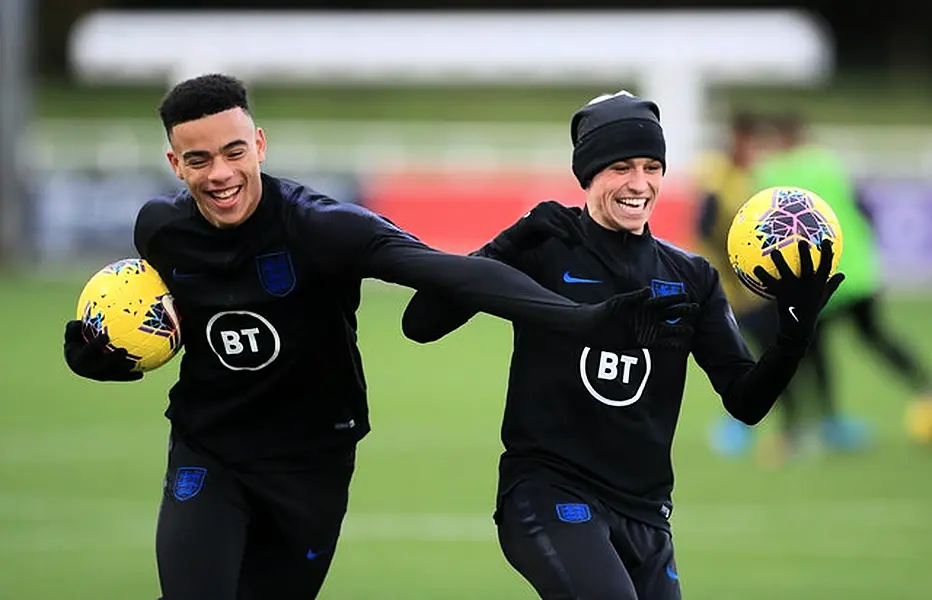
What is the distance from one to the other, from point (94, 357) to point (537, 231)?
59.7 inches

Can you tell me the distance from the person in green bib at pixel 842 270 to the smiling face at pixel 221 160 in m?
7.23

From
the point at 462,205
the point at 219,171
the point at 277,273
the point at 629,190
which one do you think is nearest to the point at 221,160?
the point at 219,171

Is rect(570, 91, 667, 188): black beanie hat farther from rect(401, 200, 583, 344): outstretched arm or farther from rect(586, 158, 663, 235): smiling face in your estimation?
rect(401, 200, 583, 344): outstretched arm

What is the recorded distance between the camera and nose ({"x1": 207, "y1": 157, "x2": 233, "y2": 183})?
6.30 m

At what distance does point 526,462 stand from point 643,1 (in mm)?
41968

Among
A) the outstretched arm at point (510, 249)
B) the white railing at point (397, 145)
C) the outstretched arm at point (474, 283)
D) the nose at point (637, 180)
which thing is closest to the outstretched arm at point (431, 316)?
the outstretched arm at point (510, 249)

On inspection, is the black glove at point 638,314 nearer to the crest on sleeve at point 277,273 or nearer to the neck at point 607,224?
the neck at point 607,224

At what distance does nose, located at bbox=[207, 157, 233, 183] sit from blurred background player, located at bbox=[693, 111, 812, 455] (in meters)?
7.59

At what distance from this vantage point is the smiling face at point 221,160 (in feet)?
20.7

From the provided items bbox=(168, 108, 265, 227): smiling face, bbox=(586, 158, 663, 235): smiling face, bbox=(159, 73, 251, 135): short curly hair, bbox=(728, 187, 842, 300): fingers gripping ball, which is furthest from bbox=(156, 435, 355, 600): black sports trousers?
bbox=(728, 187, 842, 300): fingers gripping ball

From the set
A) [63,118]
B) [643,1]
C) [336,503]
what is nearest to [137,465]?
[336,503]

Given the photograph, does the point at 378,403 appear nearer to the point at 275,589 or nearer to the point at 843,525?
the point at 843,525

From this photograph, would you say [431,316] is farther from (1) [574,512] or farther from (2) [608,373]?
(1) [574,512]

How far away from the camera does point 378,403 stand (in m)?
16.5
